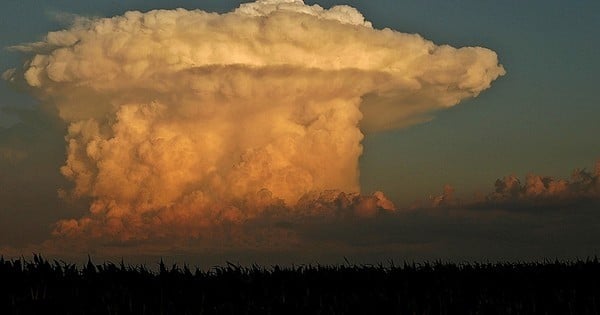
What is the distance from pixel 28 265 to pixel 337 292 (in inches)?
287

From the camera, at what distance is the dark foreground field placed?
13781mm

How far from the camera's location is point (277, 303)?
13977 millimetres

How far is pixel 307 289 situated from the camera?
15.3 meters

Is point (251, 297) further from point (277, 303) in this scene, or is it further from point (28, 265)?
point (28, 265)

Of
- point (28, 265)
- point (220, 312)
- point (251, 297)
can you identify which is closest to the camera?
point (220, 312)

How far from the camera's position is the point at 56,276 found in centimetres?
1770

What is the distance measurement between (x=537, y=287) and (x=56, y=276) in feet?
36.4

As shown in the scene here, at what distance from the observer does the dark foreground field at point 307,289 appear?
1378 centimetres

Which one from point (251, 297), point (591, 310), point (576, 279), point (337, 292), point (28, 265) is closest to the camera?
point (591, 310)

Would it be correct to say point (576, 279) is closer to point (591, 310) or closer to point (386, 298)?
point (591, 310)

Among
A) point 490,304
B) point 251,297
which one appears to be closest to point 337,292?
point 251,297

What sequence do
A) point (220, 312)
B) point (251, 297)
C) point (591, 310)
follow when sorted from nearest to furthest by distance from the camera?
point (220, 312)
point (591, 310)
point (251, 297)

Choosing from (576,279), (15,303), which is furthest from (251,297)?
(576,279)

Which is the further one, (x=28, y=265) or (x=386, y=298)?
(x=28, y=265)
